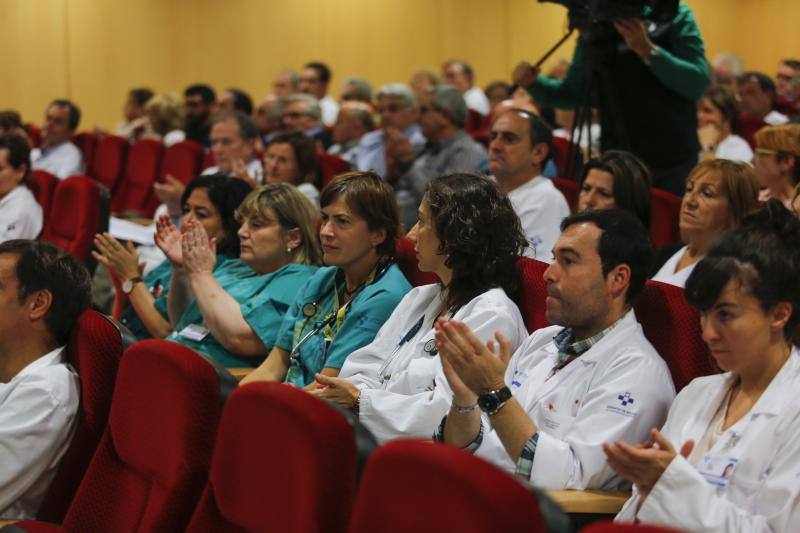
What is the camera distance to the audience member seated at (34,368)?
7.09ft

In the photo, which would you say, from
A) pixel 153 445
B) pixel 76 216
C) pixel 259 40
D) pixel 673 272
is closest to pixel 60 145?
pixel 76 216

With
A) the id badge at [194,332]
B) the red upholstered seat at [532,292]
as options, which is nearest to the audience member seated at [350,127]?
the id badge at [194,332]

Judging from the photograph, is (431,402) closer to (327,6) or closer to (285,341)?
(285,341)

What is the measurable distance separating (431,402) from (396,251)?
0.75 meters

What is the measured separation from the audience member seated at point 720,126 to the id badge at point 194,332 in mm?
2891

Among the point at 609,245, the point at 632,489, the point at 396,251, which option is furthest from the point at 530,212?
the point at 632,489

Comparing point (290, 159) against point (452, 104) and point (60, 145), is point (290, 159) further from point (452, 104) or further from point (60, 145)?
point (60, 145)

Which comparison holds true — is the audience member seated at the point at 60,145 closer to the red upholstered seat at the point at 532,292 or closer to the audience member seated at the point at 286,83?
the audience member seated at the point at 286,83

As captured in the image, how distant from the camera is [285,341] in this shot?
9.95 feet

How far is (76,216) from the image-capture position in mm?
4523

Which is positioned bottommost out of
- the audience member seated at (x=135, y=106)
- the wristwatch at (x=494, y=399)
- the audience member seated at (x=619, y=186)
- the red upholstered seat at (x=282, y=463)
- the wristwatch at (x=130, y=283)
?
the audience member seated at (x=135, y=106)

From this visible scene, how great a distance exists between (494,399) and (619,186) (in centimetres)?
156

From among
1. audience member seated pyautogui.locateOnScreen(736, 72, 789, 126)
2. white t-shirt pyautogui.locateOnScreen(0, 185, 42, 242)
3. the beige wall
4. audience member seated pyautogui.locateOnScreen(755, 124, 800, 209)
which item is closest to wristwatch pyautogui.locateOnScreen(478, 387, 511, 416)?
audience member seated pyautogui.locateOnScreen(755, 124, 800, 209)

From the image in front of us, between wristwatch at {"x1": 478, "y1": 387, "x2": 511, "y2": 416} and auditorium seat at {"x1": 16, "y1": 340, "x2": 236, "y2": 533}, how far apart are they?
0.47 metres
